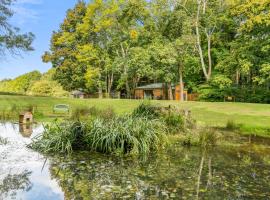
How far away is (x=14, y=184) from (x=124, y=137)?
3.55 meters

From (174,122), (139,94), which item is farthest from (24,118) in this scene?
(139,94)

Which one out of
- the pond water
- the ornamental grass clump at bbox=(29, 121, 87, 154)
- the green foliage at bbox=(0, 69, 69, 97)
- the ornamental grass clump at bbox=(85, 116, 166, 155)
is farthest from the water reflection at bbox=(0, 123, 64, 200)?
the green foliage at bbox=(0, 69, 69, 97)

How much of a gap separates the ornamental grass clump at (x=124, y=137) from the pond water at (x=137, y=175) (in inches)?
15.7

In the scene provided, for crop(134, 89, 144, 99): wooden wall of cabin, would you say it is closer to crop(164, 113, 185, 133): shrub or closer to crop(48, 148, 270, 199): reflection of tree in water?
crop(164, 113, 185, 133): shrub

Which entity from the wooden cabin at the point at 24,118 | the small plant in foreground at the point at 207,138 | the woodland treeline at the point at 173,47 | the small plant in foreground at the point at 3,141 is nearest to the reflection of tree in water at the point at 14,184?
the small plant in foreground at the point at 3,141

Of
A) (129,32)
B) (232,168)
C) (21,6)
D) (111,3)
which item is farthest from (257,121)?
(111,3)

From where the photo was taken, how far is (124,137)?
889 cm

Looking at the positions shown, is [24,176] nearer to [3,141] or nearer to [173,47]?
[3,141]

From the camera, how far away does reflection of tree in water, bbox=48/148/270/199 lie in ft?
18.2

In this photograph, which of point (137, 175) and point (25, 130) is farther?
point (25, 130)

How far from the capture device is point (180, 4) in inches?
1444

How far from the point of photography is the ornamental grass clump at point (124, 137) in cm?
883

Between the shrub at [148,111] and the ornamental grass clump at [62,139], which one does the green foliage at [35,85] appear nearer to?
the shrub at [148,111]

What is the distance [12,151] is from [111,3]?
3626cm
